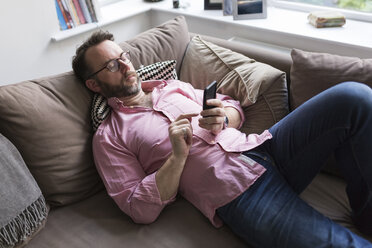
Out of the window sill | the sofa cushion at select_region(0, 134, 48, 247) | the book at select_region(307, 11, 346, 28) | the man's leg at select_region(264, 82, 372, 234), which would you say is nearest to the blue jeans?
the man's leg at select_region(264, 82, 372, 234)

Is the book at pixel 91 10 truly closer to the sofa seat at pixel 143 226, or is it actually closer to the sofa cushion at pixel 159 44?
the sofa cushion at pixel 159 44

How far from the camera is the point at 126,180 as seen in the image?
1308 mm

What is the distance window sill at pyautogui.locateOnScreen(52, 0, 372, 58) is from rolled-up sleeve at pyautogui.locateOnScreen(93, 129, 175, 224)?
1.00 meters

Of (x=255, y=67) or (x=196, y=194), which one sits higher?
(x=255, y=67)

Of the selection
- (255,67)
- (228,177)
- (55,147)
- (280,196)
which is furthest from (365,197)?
(55,147)

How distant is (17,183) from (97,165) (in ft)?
0.95

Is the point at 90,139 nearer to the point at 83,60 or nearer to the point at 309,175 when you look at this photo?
the point at 83,60

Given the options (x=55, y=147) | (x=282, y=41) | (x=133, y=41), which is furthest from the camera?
(x=282, y=41)

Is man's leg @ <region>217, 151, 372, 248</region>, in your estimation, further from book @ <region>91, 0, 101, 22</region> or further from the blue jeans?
book @ <region>91, 0, 101, 22</region>

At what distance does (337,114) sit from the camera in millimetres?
1219

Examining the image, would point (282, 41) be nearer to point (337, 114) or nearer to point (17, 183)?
point (337, 114)

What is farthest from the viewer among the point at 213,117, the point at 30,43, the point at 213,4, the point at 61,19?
the point at 213,4

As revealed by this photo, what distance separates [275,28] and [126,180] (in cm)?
137

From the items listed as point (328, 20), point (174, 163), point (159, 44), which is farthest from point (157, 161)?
point (328, 20)
